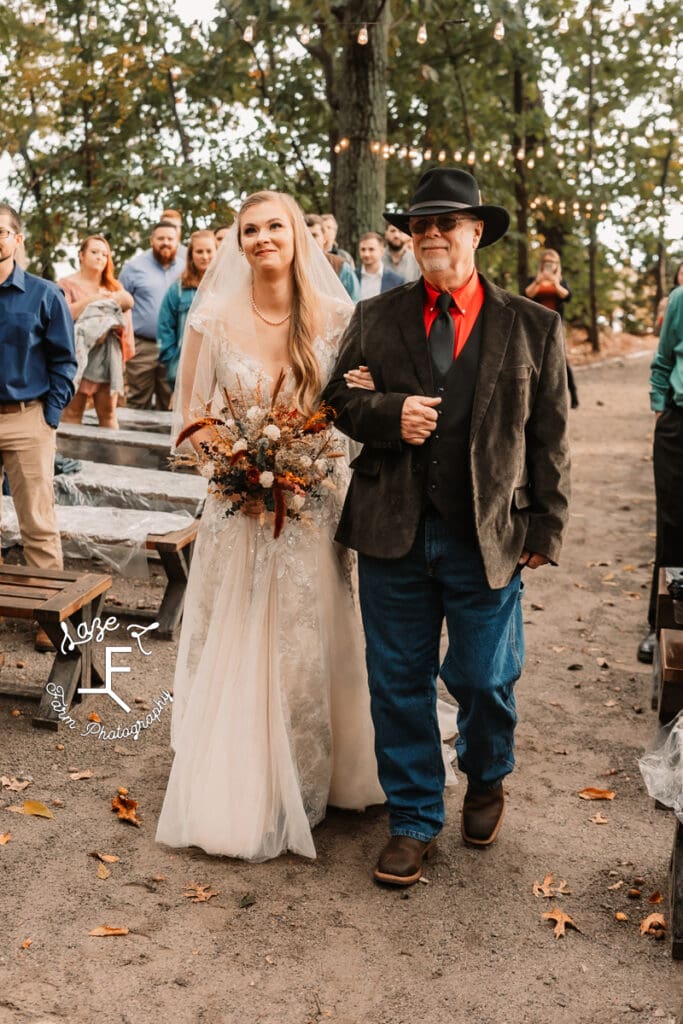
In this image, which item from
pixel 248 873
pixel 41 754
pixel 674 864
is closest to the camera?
pixel 674 864

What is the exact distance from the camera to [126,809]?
4270 millimetres

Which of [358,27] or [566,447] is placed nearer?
[566,447]

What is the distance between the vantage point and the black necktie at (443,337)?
3.61m

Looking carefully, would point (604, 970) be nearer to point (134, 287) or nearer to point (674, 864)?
point (674, 864)

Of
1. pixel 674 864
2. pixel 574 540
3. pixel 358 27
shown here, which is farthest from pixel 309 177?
pixel 674 864

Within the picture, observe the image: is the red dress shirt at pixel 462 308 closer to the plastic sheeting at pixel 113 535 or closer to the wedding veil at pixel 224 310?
the wedding veil at pixel 224 310

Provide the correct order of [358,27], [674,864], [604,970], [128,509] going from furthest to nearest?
[358,27]
[128,509]
[674,864]
[604,970]

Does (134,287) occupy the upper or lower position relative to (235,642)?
upper

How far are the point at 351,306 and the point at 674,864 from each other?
2.32 metres

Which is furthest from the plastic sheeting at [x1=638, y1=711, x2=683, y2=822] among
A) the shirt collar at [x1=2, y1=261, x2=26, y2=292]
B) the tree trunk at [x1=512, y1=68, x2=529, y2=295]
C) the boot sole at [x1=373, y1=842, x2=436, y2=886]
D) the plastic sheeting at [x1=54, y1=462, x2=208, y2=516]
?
the tree trunk at [x1=512, y1=68, x2=529, y2=295]

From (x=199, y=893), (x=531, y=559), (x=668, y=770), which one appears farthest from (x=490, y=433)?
(x=199, y=893)

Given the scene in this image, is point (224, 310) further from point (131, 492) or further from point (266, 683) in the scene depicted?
point (131, 492)

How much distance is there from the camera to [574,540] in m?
9.05

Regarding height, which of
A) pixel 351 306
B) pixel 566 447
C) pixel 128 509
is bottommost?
pixel 128 509
